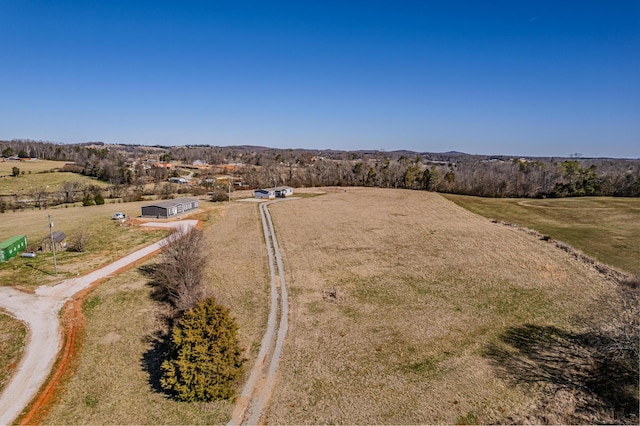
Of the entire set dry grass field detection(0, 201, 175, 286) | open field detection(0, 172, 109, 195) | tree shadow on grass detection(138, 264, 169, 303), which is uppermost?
open field detection(0, 172, 109, 195)

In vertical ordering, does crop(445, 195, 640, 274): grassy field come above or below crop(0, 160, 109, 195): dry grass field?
below

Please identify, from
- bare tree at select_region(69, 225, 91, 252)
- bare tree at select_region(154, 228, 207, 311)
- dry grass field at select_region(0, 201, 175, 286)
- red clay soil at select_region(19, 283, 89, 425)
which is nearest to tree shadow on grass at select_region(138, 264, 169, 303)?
bare tree at select_region(154, 228, 207, 311)

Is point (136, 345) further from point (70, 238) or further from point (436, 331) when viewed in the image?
point (70, 238)

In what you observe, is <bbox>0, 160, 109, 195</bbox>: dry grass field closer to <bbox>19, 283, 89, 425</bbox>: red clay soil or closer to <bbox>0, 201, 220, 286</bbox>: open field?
<bbox>0, 201, 220, 286</bbox>: open field

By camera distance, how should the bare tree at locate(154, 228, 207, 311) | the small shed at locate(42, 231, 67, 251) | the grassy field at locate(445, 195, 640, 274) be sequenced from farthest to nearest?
the grassy field at locate(445, 195, 640, 274), the small shed at locate(42, 231, 67, 251), the bare tree at locate(154, 228, 207, 311)

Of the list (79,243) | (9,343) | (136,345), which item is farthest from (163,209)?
(136,345)

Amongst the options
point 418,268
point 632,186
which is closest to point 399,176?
point 632,186
